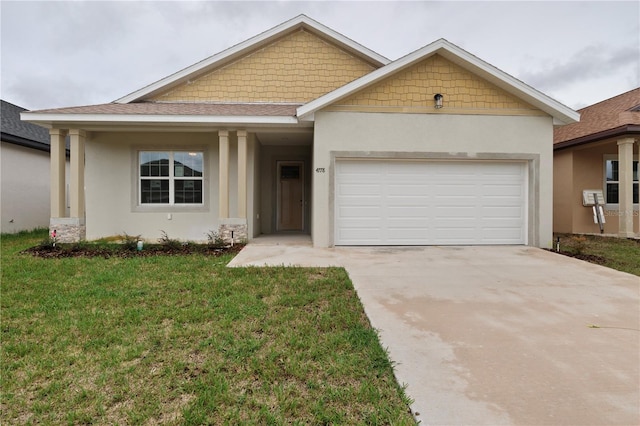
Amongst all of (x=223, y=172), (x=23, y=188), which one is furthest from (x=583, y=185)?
(x=23, y=188)

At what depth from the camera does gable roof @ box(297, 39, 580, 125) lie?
7.66m

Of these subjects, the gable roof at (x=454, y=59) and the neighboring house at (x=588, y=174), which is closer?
the gable roof at (x=454, y=59)

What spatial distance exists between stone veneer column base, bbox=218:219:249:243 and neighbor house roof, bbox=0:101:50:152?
8.84 m

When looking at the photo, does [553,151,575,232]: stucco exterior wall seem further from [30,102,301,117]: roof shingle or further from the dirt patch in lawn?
[30,102,301,117]: roof shingle

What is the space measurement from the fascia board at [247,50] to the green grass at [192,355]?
7.18 metres

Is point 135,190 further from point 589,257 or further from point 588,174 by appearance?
point 588,174

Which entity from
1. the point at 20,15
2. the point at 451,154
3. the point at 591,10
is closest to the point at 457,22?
the point at 591,10

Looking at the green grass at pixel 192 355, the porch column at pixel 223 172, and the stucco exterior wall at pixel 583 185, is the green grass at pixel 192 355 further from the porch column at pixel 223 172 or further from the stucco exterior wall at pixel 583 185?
the stucco exterior wall at pixel 583 185

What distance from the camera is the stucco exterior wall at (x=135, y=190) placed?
30.6 feet

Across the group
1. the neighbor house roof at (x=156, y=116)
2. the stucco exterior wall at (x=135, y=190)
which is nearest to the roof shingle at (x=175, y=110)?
the neighbor house roof at (x=156, y=116)

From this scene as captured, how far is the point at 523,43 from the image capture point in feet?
46.2

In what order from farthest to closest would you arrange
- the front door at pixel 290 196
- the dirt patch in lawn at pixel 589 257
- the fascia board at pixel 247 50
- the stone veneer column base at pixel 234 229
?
the front door at pixel 290 196 → the fascia board at pixel 247 50 → the stone veneer column base at pixel 234 229 → the dirt patch in lawn at pixel 589 257

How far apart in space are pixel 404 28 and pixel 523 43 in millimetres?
5583

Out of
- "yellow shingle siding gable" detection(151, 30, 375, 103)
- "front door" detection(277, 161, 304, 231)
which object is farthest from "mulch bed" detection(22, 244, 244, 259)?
"yellow shingle siding gable" detection(151, 30, 375, 103)
